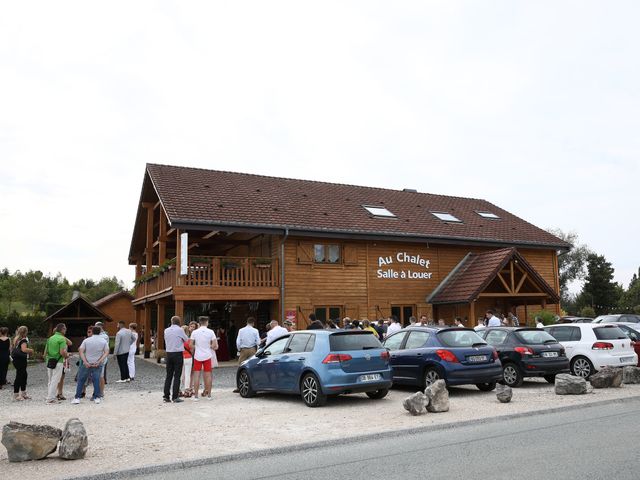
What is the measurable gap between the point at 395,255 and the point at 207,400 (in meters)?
14.2

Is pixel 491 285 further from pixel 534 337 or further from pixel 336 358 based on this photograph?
pixel 336 358

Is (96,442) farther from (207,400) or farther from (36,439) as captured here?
(207,400)

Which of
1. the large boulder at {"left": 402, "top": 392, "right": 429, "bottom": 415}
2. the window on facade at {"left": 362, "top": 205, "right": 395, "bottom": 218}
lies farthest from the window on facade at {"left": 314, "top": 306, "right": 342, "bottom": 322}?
the large boulder at {"left": 402, "top": 392, "right": 429, "bottom": 415}

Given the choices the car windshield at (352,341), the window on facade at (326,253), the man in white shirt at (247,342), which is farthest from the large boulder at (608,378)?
the window on facade at (326,253)

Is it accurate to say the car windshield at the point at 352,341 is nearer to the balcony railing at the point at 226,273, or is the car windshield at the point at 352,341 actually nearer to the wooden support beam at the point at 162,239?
the balcony railing at the point at 226,273

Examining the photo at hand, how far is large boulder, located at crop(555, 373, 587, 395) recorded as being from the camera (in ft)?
39.2

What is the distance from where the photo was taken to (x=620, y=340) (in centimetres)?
1449

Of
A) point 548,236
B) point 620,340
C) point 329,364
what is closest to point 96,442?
point 329,364

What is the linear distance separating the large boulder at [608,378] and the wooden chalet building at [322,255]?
10308 millimetres

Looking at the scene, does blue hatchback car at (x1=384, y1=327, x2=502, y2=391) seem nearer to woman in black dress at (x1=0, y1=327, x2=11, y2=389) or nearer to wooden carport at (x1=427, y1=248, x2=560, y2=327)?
woman in black dress at (x1=0, y1=327, x2=11, y2=389)

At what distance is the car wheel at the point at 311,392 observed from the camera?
11.0 m

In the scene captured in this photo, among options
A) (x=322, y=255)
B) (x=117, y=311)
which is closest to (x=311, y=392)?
(x=322, y=255)

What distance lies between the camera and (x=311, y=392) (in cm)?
1116

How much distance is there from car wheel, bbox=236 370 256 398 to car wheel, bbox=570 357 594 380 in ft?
26.2
